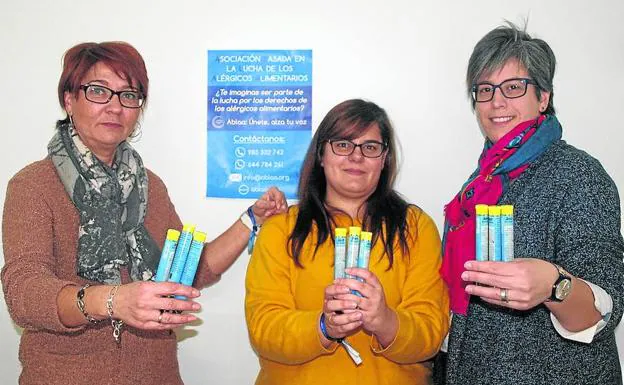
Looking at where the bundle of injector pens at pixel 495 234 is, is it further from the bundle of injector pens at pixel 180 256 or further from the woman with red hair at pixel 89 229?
the woman with red hair at pixel 89 229

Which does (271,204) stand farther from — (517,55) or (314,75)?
(517,55)

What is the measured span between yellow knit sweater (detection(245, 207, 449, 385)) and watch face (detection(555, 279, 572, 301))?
0.43 meters

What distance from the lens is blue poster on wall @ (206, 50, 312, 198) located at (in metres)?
2.05

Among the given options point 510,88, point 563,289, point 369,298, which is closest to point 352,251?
point 369,298

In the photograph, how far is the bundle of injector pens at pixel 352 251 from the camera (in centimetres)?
139

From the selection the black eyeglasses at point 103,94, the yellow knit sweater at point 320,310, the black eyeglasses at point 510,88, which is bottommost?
the yellow knit sweater at point 320,310

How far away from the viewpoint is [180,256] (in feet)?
4.29

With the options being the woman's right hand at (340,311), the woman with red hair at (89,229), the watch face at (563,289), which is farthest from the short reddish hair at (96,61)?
the watch face at (563,289)

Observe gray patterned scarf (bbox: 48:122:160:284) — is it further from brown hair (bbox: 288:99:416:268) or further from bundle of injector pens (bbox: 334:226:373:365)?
bundle of injector pens (bbox: 334:226:373:365)

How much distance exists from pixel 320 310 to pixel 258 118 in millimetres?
799

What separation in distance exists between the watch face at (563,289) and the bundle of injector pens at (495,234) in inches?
4.2

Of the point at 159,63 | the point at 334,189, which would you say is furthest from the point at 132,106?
the point at 334,189

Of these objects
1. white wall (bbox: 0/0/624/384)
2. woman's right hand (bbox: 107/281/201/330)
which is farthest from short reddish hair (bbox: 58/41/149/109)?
woman's right hand (bbox: 107/281/201/330)

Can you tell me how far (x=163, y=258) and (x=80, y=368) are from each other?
473mm
